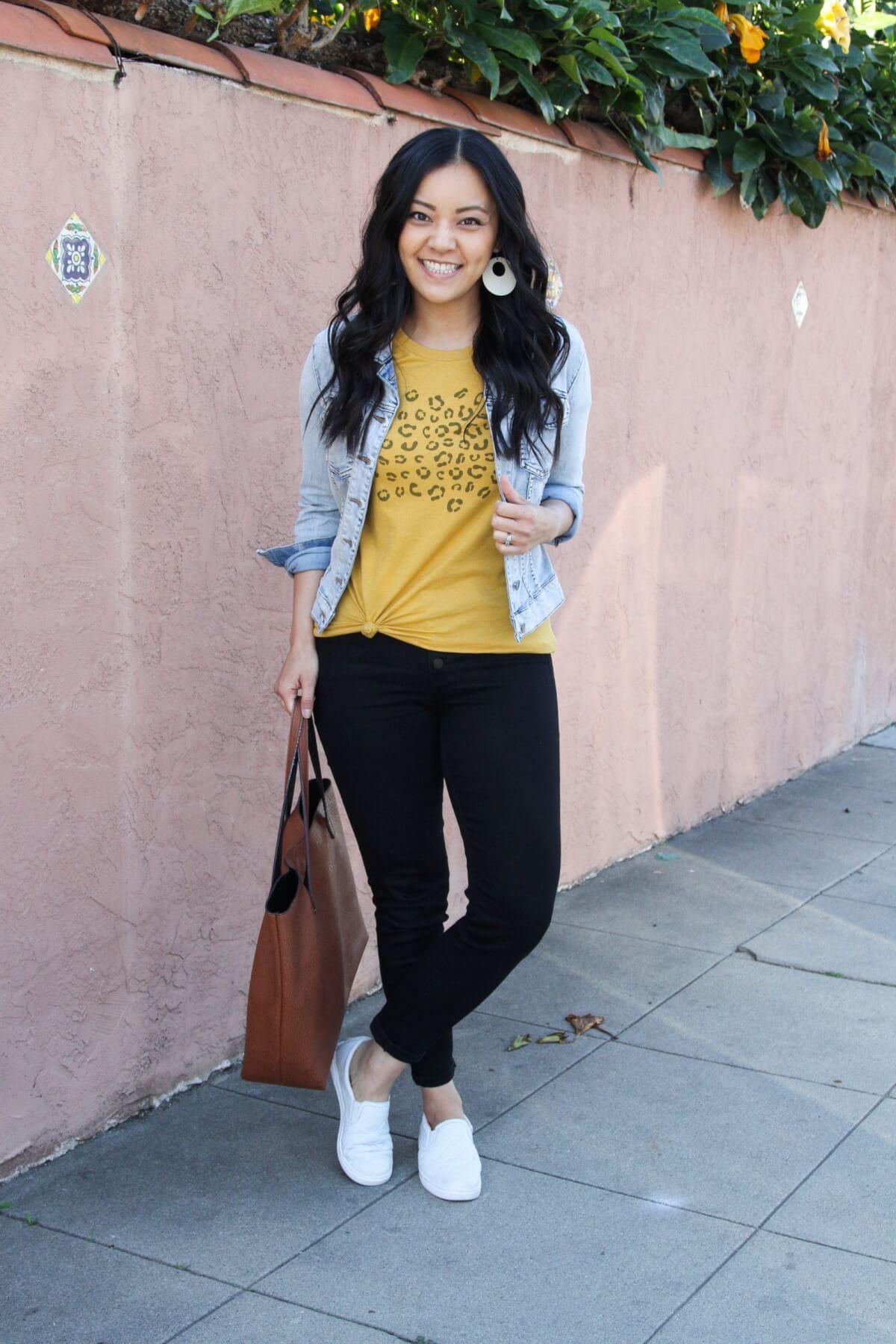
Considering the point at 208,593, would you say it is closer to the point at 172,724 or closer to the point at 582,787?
the point at 172,724

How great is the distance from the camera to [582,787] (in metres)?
5.24

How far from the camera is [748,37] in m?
5.10

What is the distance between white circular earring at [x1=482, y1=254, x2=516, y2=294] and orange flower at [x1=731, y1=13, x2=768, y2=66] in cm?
268

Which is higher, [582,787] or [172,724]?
[172,724]

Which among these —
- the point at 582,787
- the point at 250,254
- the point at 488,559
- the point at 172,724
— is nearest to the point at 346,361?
the point at 488,559

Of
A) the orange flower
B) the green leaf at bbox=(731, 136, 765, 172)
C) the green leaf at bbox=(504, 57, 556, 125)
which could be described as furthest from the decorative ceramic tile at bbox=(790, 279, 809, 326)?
the green leaf at bbox=(504, 57, 556, 125)

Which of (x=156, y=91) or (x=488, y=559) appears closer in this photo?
(x=488, y=559)

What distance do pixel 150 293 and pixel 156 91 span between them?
0.41m

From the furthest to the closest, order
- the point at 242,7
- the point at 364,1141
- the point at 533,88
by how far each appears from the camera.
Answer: the point at 533,88
the point at 242,7
the point at 364,1141

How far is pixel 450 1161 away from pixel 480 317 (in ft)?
5.59

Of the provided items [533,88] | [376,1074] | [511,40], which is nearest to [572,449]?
[376,1074]

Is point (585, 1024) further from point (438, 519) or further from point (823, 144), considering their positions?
point (823, 144)

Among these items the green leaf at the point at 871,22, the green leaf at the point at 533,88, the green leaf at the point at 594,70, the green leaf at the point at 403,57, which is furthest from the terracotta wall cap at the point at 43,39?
the green leaf at the point at 871,22

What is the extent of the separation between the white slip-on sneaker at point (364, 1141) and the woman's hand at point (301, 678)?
2.48 ft
